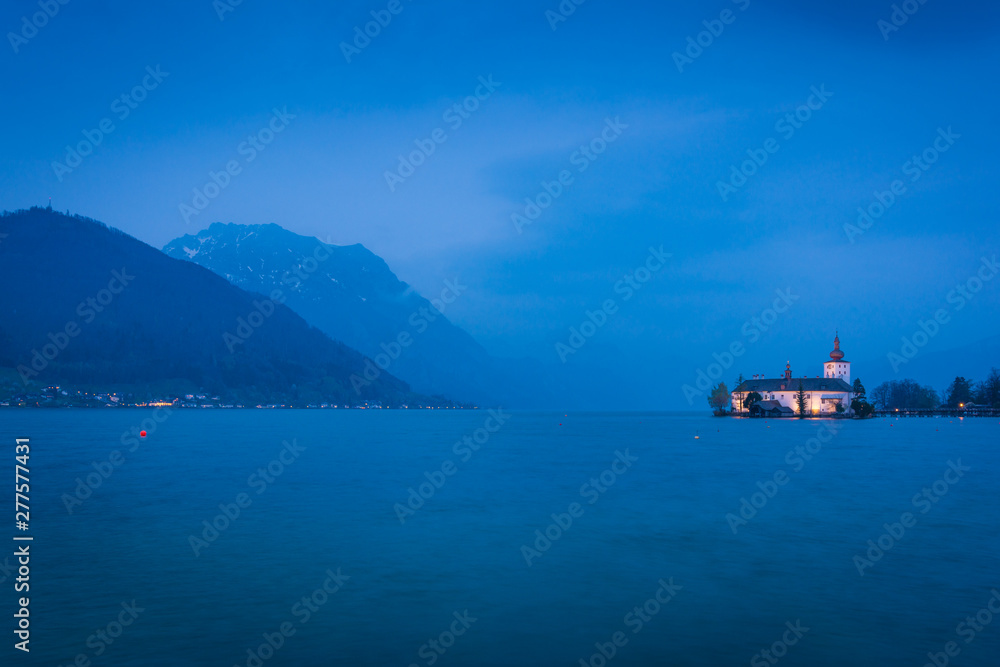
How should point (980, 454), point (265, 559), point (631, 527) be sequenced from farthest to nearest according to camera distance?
point (980, 454) < point (631, 527) < point (265, 559)

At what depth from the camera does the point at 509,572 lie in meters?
29.0

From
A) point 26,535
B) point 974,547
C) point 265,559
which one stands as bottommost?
point 26,535

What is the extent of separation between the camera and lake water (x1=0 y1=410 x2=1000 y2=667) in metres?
20.2

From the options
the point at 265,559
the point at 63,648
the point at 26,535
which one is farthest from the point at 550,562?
the point at 26,535

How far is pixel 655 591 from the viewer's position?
25828mm

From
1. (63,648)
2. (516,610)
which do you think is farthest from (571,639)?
(63,648)

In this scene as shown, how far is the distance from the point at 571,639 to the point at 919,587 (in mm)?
14819

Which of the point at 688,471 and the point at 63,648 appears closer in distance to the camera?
the point at 63,648

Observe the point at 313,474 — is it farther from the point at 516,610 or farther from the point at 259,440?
the point at 259,440

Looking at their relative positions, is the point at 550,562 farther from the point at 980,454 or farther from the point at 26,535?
the point at 980,454

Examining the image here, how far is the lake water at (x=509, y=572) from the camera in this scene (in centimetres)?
2017

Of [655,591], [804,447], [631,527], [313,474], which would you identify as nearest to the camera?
[655,591]

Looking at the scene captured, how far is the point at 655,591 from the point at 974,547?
61.2ft

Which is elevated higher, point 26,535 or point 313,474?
point 313,474
